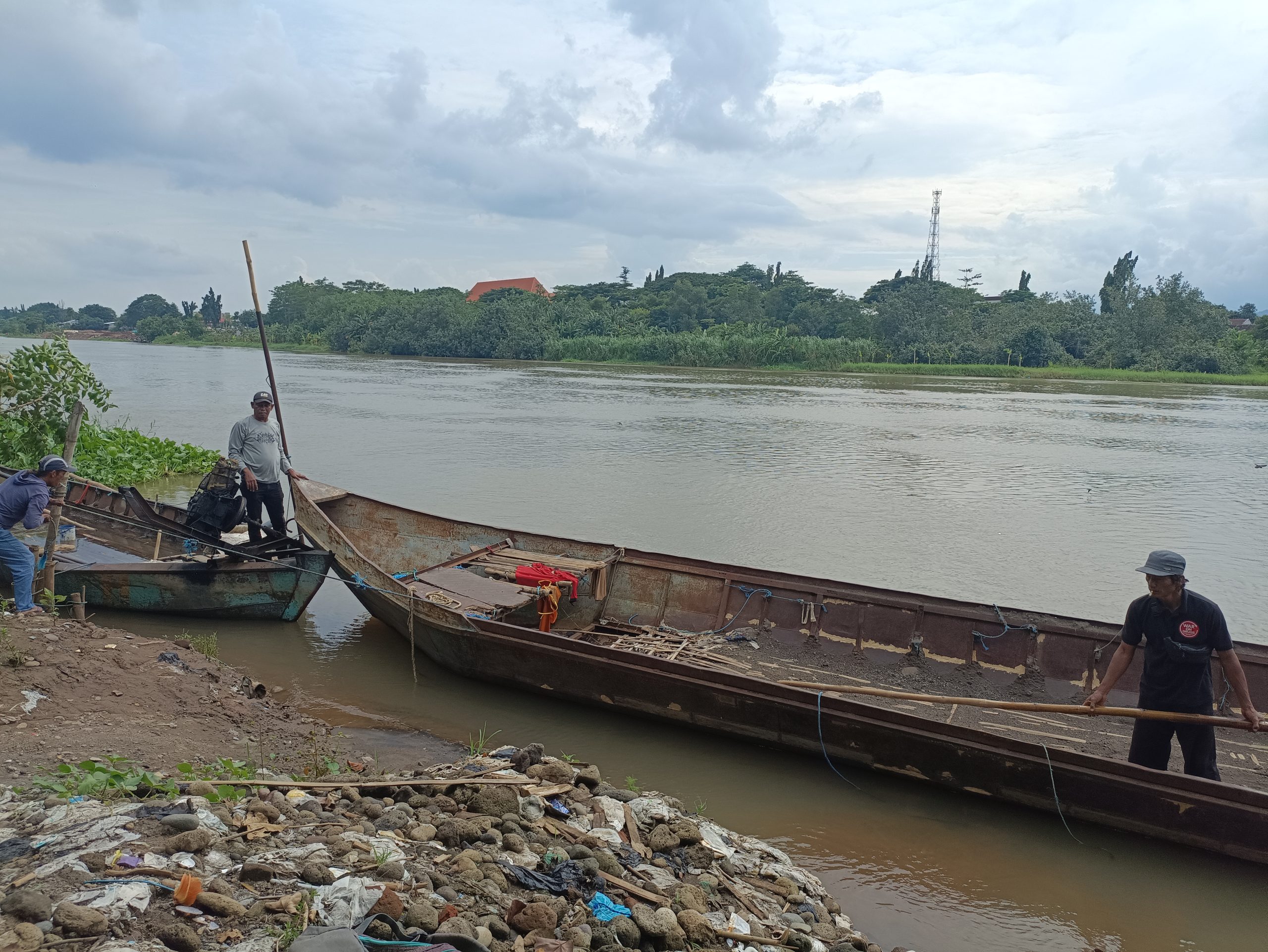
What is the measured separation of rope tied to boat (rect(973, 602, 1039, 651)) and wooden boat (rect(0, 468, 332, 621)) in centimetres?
581

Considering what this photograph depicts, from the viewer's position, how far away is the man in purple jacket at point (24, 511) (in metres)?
6.17

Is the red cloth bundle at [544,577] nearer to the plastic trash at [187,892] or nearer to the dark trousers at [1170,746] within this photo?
the dark trousers at [1170,746]

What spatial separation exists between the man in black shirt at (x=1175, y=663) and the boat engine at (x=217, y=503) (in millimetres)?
7631

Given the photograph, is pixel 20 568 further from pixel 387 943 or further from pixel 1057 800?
pixel 1057 800

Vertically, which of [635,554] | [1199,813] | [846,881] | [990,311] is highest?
[990,311]

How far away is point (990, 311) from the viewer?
5884 centimetres

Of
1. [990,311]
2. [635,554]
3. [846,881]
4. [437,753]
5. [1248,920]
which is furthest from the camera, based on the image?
[990,311]

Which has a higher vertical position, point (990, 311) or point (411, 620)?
point (990, 311)

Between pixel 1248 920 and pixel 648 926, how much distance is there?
11.8 feet

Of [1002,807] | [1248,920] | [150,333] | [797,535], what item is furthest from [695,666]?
[150,333]

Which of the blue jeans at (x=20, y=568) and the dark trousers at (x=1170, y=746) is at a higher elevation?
the blue jeans at (x=20, y=568)

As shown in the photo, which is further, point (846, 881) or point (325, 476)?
point (325, 476)

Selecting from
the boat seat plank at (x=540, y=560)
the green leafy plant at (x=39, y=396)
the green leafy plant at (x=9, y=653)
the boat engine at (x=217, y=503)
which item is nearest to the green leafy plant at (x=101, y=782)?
the green leafy plant at (x=9, y=653)

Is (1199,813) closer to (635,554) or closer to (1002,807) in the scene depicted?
(1002,807)
